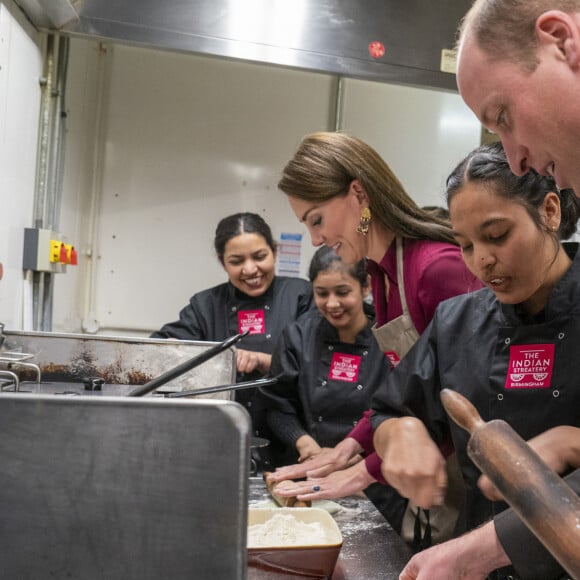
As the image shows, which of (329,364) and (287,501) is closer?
(287,501)

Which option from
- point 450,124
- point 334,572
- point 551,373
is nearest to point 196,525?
point 334,572

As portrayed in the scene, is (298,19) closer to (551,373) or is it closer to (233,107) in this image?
(233,107)

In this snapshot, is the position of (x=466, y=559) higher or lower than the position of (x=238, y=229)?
lower

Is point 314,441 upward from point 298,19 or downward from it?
downward

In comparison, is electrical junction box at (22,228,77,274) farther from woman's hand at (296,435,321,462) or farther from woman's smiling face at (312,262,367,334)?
woman's hand at (296,435,321,462)

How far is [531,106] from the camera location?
2.36 ft

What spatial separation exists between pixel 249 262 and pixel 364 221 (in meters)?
0.99

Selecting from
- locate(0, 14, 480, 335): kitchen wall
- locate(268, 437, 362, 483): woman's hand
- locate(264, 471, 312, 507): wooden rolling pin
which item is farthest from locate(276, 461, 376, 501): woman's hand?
locate(0, 14, 480, 335): kitchen wall

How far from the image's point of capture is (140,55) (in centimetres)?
281

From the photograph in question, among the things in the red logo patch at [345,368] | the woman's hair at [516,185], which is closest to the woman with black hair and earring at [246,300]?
the red logo patch at [345,368]

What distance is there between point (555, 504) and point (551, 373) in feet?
2.09

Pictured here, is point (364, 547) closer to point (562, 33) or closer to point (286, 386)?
point (562, 33)

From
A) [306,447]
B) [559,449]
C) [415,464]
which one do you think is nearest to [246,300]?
[306,447]

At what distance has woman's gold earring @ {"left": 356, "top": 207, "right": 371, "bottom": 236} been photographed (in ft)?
5.04
